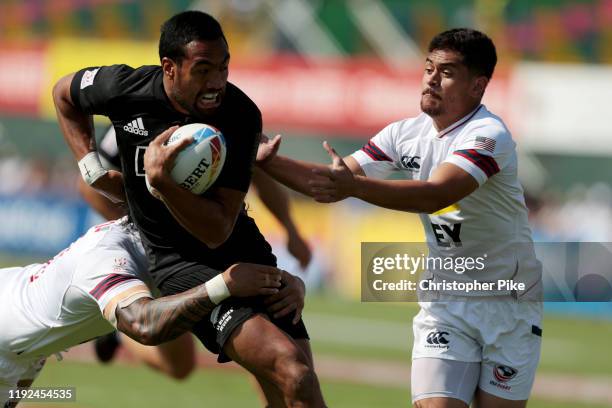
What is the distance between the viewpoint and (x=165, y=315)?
6.53 meters

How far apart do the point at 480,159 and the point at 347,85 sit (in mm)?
17358

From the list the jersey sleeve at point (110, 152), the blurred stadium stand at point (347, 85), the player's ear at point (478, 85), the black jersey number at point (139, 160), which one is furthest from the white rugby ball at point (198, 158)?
the blurred stadium stand at point (347, 85)

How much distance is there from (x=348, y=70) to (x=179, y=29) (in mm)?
17441

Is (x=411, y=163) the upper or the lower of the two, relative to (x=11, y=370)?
upper

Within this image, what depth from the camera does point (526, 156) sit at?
2300cm

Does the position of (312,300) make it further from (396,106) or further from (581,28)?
(581,28)

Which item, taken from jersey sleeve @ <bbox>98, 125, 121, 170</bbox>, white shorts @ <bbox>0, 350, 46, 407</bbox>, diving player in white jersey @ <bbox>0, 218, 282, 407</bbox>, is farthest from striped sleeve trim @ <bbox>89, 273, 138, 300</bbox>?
jersey sleeve @ <bbox>98, 125, 121, 170</bbox>

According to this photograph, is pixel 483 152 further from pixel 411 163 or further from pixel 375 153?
pixel 375 153

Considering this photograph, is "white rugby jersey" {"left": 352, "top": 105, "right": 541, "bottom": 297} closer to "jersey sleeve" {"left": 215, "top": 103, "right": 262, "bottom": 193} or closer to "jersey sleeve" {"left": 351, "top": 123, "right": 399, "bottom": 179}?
"jersey sleeve" {"left": 351, "top": 123, "right": 399, "bottom": 179}

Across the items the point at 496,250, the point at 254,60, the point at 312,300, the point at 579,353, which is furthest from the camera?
the point at 254,60

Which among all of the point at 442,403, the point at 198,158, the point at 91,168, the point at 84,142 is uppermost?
the point at 198,158

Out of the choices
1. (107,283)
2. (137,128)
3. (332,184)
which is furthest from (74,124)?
(332,184)

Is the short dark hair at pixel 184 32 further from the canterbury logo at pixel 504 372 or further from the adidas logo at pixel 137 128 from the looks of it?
the canterbury logo at pixel 504 372

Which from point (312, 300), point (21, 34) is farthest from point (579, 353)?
point (21, 34)
